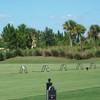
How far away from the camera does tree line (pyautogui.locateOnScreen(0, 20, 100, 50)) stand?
118844mm

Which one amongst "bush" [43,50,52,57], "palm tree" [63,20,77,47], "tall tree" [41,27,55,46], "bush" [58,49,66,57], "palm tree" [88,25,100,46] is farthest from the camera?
"tall tree" [41,27,55,46]

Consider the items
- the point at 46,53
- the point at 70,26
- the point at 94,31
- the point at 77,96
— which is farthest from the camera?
the point at 94,31

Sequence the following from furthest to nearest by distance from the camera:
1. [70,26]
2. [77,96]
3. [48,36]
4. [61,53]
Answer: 1. [48,36]
2. [70,26]
3. [61,53]
4. [77,96]

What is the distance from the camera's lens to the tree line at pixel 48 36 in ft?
390

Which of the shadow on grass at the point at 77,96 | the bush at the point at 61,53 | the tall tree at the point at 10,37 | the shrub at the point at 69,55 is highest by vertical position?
the tall tree at the point at 10,37

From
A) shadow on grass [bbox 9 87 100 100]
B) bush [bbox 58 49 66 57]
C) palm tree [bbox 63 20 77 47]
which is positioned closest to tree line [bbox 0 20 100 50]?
palm tree [bbox 63 20 77 47]

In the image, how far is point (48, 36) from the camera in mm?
146000

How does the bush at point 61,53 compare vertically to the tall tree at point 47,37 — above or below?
below

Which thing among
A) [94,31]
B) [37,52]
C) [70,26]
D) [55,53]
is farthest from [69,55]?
[94,31]

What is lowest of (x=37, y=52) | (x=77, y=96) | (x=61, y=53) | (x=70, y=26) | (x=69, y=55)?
(x=77, y=96)

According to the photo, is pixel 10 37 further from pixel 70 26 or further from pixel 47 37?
pixel 47 37

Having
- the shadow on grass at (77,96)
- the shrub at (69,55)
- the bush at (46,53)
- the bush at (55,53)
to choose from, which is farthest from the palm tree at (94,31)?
the shadow on grass at (77,96)

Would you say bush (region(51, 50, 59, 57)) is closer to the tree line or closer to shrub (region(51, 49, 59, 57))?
shrub (region(51, 49, 59, 57))

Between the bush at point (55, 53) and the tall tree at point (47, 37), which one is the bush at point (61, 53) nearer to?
the bush at point (55, 53)
